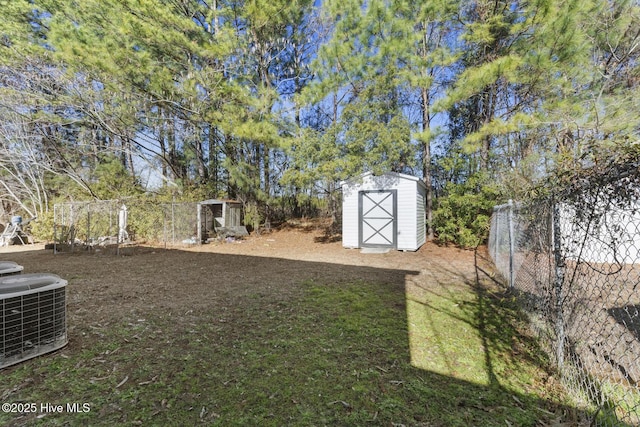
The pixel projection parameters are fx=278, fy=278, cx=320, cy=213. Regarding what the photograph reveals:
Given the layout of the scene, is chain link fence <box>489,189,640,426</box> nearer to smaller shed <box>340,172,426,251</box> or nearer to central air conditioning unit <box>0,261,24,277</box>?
central air conditioning unit <box>0,261,24,277</box>

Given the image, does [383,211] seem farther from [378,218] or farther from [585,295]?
[585,295]

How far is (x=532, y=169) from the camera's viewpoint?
662 centimetres

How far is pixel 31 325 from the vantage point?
223 cm

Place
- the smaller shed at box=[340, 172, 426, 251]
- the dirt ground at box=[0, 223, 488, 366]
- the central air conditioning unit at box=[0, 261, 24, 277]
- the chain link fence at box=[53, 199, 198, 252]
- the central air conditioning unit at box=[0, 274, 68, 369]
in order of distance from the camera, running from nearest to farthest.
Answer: the central air conditioning unit at box=[0, 274, 68, 369] < the central air conditioning unit at box=[0, 261, 24, 277] < the dirt ground at box=[0, 223, 488, 366] < the smaller shed at box=[340, 172, 426, 251] < the chain link fence at box=[53, 199, 198, 252]

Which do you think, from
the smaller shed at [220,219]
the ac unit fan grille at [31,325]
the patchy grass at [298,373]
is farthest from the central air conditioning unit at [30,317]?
the smaller shed at [220,219]

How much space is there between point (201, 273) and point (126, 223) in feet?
19.5

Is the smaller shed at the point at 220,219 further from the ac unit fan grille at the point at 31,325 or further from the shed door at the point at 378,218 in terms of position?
the ac unit fan grille at the point at 31,325

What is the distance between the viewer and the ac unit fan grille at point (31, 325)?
6.76 feet

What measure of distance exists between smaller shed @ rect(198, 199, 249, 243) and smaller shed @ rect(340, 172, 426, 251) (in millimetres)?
4875

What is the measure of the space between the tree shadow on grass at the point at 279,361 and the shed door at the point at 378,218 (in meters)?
4.18

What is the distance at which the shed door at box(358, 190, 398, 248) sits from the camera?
8570 mm

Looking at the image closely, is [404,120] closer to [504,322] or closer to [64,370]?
[504,322]

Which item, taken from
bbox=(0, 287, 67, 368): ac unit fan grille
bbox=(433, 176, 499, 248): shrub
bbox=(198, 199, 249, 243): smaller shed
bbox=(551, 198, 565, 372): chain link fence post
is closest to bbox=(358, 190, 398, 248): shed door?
bbox=(433, 176, 499, 248): shrub

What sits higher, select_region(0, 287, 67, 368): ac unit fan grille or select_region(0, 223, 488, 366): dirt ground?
select_region(0, 287, 67, 368): ac unit fan grille
